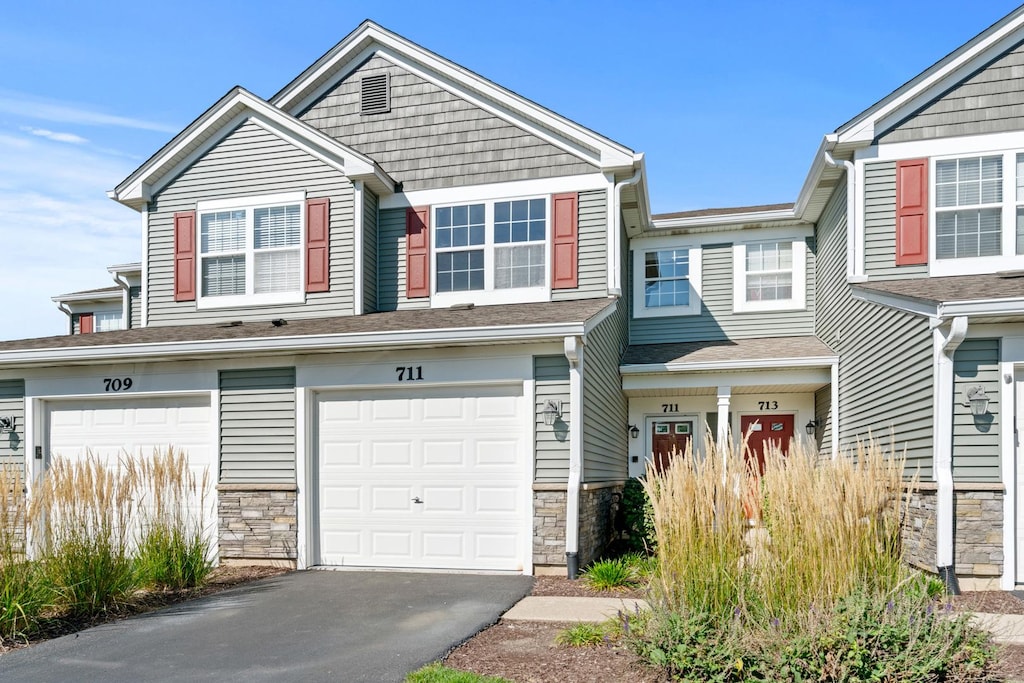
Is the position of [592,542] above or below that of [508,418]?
below

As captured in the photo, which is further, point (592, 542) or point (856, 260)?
point (856, 260)

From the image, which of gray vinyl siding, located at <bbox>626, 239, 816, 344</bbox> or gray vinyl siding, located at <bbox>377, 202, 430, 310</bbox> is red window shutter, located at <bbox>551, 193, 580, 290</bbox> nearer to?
gray vinyl siding, located at <bbox>377, 202, 430, 310</bbox>

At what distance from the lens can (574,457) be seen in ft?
29.0

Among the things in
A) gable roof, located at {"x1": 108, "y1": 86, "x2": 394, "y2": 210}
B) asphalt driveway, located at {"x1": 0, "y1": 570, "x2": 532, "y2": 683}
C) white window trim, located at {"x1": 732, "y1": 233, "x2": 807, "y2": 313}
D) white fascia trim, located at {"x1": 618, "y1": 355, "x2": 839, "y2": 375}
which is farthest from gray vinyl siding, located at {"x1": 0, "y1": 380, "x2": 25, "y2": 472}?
white window trim, located at {"x1": 732, "y1": 233, "x2": 807, "y2": 313}

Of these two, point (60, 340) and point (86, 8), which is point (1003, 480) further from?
point (60, 340)

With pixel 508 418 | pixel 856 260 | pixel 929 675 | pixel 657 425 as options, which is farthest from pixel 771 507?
pixel 657 425

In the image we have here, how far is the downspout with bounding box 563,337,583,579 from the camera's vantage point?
866 centimetres

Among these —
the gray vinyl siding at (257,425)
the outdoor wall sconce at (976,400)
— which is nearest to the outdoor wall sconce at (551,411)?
the gray vinyl siding at (257,425)

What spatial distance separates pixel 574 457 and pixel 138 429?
19.0 feet

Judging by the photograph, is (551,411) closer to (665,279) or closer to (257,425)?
(257,425)

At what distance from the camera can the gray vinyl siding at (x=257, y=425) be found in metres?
9.81

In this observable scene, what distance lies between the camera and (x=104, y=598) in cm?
712

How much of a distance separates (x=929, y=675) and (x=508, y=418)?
5.42 metres

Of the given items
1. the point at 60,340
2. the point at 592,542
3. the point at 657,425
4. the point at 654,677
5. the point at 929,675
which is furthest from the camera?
the point at 657,425
